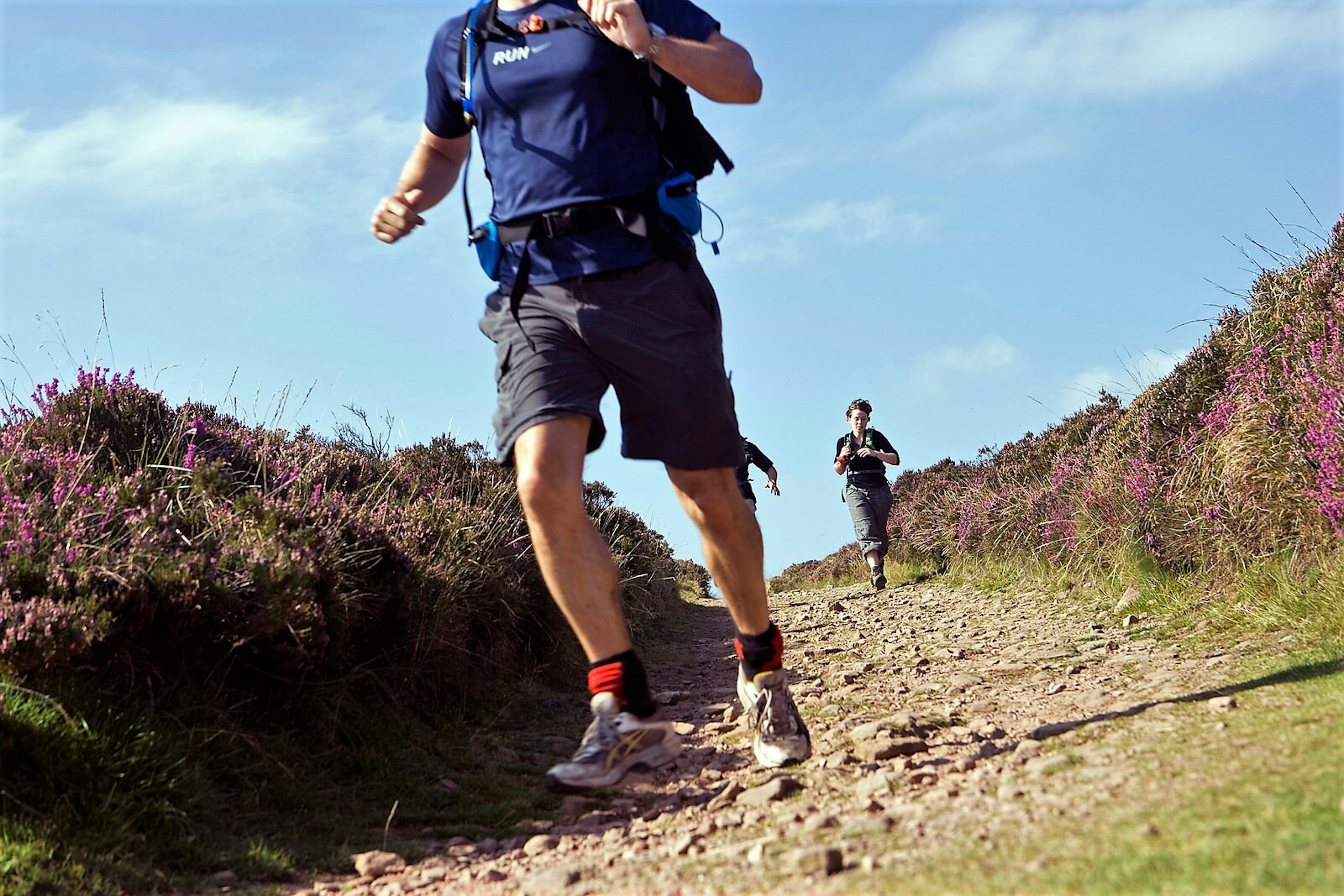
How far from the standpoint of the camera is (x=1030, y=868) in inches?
88.9

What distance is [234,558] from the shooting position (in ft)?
13.8

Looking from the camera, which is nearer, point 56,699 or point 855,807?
point 855,807

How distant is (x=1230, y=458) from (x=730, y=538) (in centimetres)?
400

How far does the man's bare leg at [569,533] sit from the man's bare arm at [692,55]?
1166 millimetres

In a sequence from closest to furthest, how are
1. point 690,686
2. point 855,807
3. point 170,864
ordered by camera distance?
point 855,807 < point 170,864 < point 690,686

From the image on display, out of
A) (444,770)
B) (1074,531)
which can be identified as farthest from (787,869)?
(1074,531)

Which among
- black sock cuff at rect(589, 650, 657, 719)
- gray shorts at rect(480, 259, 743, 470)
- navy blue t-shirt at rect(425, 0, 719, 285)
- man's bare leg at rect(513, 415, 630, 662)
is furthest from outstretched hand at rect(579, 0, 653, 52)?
black sock cuff at rect(589, 650, 657, 719)

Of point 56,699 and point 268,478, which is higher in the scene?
point 268,478

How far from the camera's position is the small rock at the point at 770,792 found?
3500 millimetres

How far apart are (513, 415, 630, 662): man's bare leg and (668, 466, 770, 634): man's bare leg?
423 mm

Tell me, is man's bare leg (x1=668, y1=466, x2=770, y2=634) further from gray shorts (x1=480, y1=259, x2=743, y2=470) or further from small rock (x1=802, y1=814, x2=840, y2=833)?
small rock (x1=802, y1=814, x2=840, y2=833)

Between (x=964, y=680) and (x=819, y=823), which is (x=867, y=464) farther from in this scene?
(x=819, y=823)

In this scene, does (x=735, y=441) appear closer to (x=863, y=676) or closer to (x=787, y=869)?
(x=787, y=869)

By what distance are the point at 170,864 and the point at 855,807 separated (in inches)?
82.4
